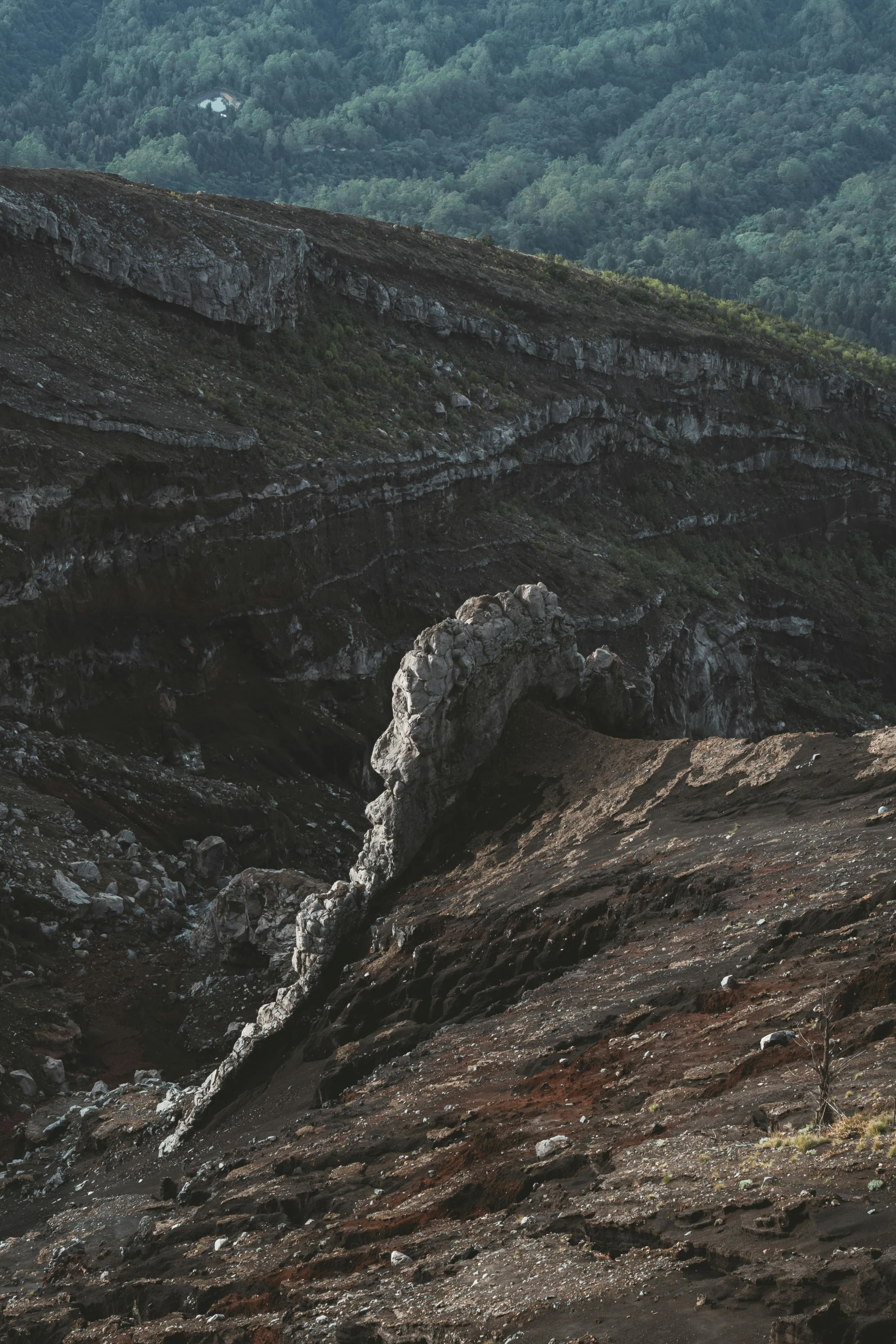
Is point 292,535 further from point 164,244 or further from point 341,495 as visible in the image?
point 164,244

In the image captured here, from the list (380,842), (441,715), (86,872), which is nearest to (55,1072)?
(86,872)

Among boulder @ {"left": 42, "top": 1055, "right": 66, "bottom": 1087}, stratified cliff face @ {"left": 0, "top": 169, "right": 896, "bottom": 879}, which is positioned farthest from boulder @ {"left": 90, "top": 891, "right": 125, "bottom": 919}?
boulder @ {"left": 42, "top": 1055, "right": 66, "bottom": 1087}

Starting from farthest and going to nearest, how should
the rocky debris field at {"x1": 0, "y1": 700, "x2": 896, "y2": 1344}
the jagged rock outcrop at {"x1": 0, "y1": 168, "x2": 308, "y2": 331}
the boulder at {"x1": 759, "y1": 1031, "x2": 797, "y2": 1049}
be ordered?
1. the jagged rock outcrop at {"x1": 0, "y1": 168, "x2": 308, "y2": 331}
2. the boulder at {"x1": 759, "y1": 1031, "x2": 797, "y2": 1049}
3. the rocky debris field at {"x1": 0, "y1": 700, "x2": 896, "y2": 1344}

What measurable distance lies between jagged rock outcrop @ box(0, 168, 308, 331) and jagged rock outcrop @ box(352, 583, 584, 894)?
24.4 metres

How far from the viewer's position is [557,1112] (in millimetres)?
14641

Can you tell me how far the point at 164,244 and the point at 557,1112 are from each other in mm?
38097

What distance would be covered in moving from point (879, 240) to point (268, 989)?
17654cm

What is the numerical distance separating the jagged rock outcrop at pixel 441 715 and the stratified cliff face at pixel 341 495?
12.6 feet

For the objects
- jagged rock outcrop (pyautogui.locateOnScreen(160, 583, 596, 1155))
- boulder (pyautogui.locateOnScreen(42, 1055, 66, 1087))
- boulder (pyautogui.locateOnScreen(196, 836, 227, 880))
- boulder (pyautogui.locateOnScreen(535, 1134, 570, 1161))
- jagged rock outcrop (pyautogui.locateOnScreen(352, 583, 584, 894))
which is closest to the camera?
boulder (pyautogui.locateOnScreen(535, 1134, 570, 1161))

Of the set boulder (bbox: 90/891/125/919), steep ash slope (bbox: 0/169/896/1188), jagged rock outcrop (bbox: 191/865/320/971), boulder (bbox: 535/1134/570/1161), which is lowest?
boulder (bbox: 535/1134/570/1161)

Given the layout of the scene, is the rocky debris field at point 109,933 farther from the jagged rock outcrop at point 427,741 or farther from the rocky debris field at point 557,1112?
the jagged rock outcrop at point 427,741

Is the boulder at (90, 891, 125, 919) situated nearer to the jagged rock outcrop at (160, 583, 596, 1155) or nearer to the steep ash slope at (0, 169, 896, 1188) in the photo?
the steep ash slope at (0, 169, 896, 1188)

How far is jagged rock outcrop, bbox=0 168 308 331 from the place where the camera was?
144ft

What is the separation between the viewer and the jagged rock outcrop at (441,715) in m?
23.5
